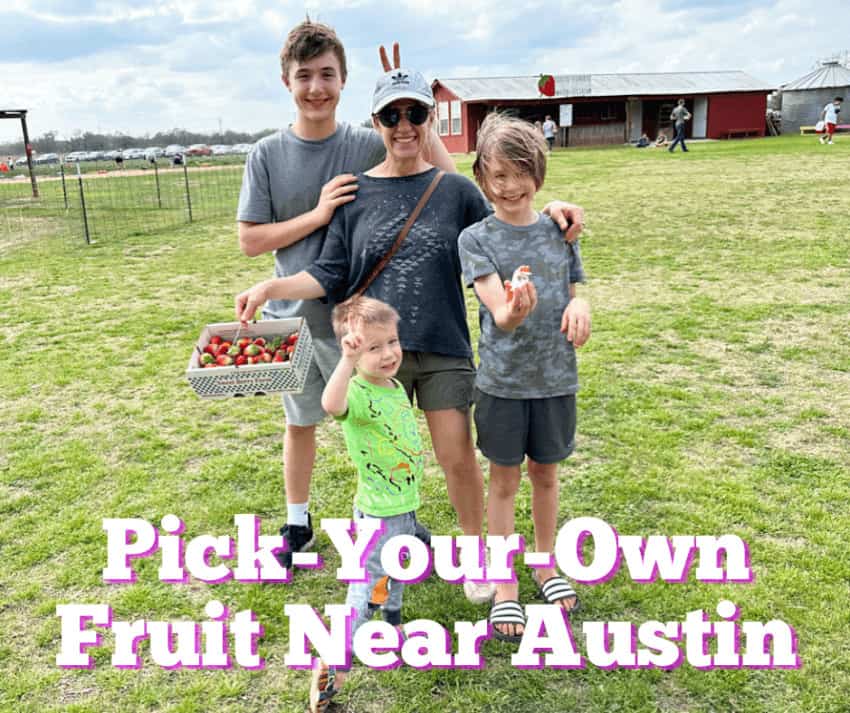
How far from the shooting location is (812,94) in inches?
1532

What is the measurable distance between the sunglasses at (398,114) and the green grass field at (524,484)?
178cm

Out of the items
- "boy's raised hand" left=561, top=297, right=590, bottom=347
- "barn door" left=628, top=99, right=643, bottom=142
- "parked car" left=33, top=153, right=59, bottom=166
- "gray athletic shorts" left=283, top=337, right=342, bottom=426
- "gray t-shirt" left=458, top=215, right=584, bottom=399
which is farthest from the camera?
"parked car" left=33, top=153, right=59, bottom=166

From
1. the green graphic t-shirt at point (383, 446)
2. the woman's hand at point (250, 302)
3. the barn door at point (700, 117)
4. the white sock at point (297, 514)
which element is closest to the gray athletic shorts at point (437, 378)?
the green graphic t-shirt at point (383, 446)

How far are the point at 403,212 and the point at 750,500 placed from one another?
2.20 m

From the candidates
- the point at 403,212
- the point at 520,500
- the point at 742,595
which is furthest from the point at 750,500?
the point at 403,212

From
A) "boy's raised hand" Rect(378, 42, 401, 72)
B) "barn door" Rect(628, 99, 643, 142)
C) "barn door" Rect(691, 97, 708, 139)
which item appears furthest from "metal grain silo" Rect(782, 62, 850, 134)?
"boy's raised hand" Rect(378, 42, 401, 72)

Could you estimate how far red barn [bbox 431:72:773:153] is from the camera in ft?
120

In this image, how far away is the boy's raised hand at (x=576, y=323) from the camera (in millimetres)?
2332

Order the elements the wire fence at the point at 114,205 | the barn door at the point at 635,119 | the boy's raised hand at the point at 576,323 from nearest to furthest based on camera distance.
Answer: the boy's raised hand at the point at 576,323, the wire fence at the point at 114,205, the barn door at the point at 635,119

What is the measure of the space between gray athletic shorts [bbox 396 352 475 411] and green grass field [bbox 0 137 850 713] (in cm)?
83

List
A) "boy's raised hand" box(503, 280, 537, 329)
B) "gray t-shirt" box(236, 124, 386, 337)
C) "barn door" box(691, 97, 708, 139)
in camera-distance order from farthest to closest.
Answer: "barn door" box(691, 97, 708, 139) < "gray t-shirt" box(236, 124, 386, 337) < "boy's raised hand" box(503, 280, 537, 329)

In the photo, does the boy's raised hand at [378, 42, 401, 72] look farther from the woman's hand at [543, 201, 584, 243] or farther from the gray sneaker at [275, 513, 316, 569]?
the gray sneaker at [275, 513, 316, 569]

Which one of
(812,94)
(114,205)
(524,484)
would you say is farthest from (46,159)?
(524,484)

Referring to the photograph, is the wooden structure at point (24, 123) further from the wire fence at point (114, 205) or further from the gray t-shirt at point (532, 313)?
the gray t-shirt at point (532, 313)
